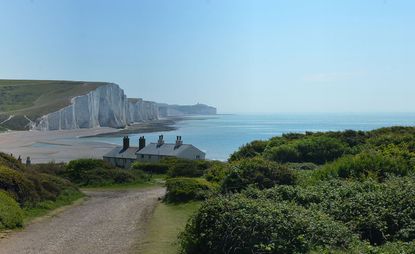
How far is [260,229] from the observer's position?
10352mm

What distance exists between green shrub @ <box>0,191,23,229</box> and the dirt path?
0.53 metres

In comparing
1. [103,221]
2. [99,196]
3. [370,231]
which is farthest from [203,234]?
[99,196]

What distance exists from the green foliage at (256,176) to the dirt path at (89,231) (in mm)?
3630

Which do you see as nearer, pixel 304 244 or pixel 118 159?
pixel 304 244

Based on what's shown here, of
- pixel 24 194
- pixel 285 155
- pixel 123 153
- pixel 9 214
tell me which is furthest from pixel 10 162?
pixel 123 153

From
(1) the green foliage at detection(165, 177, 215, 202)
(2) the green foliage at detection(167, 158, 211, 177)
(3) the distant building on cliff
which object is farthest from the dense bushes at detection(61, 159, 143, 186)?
(3) the distant building on cliff

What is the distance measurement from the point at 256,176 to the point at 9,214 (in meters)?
9.24

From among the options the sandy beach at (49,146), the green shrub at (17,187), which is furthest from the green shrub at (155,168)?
the sandy beach at (49,146)

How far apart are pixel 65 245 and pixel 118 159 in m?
37.9

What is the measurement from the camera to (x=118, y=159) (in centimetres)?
5256

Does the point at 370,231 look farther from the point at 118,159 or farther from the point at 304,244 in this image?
the point at 118,159

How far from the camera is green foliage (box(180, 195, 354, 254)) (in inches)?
389

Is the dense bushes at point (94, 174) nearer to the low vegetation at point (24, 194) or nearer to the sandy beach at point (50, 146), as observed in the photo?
the low vegetation at point (24, 194)

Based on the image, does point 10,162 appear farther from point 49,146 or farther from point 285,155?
point 49,146
